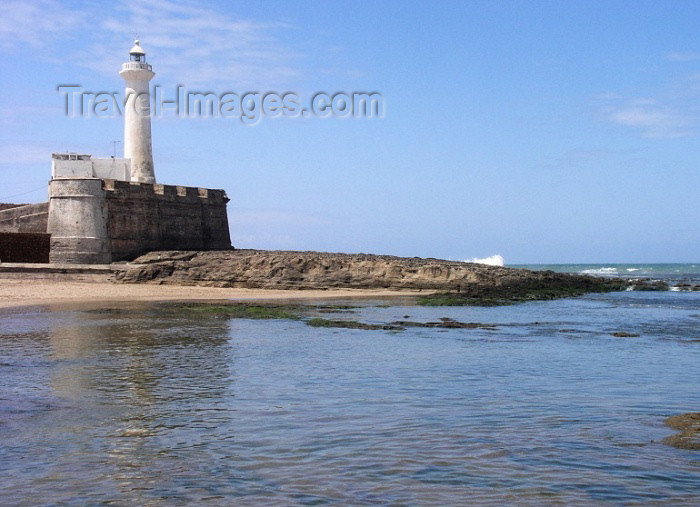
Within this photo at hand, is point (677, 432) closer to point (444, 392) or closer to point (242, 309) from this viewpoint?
point (444, 392)

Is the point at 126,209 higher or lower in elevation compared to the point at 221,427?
higher

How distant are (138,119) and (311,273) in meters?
10.9

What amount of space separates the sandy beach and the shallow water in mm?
8031

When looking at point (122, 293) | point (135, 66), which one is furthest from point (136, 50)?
point (122, 293)

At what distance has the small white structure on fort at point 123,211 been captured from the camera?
1002 inches

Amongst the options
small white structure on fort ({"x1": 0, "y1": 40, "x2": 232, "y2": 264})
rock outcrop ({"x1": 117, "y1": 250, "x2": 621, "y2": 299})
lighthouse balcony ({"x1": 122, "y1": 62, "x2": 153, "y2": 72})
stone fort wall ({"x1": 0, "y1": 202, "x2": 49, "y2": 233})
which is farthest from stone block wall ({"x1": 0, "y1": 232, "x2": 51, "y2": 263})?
lighthouse balcony ({"x1": 122, "y1": 62, "x2": 153, "y2": 72})

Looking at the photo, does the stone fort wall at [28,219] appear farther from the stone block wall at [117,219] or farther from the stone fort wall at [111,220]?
the stone block wall at [117,219]

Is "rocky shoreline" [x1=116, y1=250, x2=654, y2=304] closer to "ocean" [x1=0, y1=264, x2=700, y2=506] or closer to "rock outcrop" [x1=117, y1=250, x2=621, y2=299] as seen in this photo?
"rock outcrop" [x1=117, y1=250, x2=621, y2=299]

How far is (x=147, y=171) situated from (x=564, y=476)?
94.1ft

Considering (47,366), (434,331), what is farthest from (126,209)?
(47,366)

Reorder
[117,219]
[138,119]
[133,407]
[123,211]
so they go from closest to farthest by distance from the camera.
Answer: [133,407], [117,219], [123,211], [138,119]

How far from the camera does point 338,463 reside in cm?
486

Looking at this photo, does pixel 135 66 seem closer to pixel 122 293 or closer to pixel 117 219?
pixel 117 219

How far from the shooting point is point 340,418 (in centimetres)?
625
